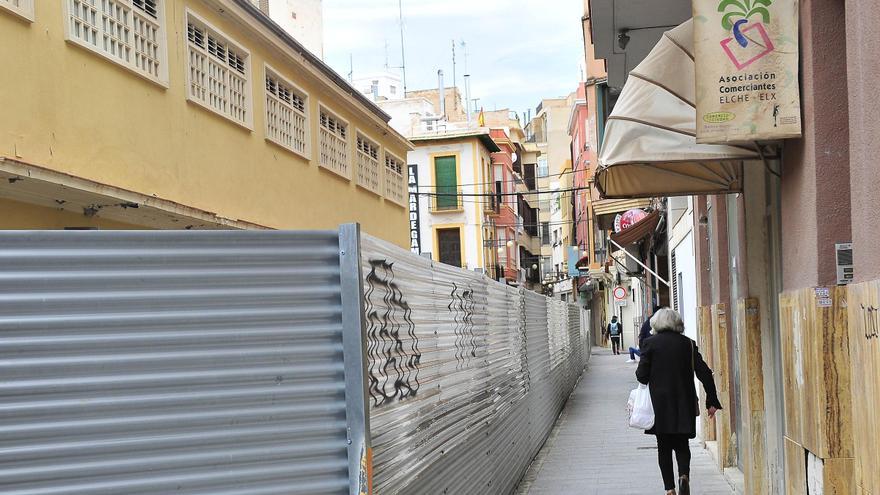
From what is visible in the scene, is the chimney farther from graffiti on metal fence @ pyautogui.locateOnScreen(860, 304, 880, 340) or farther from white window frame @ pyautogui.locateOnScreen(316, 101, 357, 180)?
graffiti on metal fence @ pyautogui.locateOnScreen(860, 304, 880, 340)

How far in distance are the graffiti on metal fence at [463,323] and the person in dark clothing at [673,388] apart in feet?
5.88

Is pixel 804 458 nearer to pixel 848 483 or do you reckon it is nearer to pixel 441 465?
pixel 848 483

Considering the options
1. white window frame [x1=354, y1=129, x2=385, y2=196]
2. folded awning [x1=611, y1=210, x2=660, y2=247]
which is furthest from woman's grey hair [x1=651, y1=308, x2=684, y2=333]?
white window frame [x1=354, y1=129, x2=385, y2=196]

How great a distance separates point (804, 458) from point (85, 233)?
410 cm

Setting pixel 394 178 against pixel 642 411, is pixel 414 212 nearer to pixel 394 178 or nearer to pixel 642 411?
pixel 394 178

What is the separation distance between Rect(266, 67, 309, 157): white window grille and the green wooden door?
3520cm

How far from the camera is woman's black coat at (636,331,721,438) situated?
8.99 m

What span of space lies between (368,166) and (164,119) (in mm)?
12486

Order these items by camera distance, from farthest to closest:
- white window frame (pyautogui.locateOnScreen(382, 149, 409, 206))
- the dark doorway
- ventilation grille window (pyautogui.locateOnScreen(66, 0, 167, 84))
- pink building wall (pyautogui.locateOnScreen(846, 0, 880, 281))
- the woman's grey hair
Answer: the dark doorway → white window frame (pyautogui.locateOnScreen(382, 149, 409, 206)) → ventilation grille window (pyautogui.locateOnScreen(66, 0, 167, 84)) → the woman's grey hair → pink building wall (pyautogui.locateOnScreen(846, 0, 880, 281))

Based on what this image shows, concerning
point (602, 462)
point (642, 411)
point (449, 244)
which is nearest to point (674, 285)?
point (602, 462)

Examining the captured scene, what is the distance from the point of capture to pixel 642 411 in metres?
9.03

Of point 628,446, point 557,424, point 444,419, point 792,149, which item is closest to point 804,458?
point 792,149

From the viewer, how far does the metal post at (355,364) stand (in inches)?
167

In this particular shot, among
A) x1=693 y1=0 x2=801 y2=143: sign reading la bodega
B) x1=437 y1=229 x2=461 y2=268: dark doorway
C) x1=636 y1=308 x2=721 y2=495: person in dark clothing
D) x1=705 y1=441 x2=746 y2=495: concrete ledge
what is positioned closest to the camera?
x1=693 y1=0 x2=801 y2=143: sign reading la bodega
